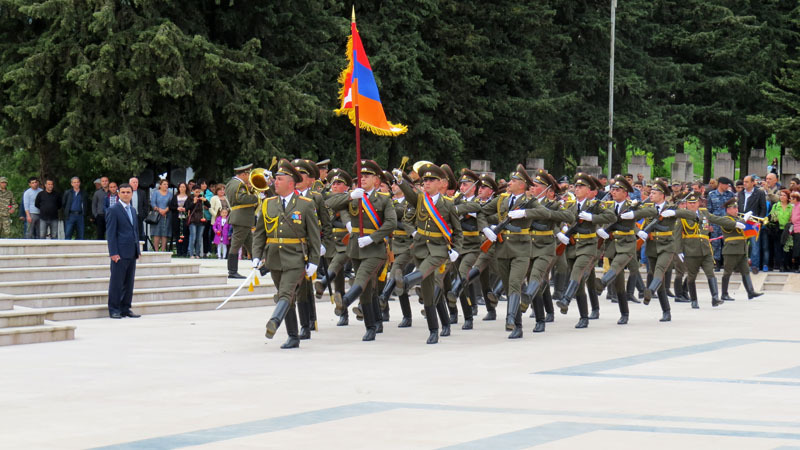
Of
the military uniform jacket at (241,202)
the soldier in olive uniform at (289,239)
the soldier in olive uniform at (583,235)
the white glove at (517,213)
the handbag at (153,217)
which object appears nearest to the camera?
the soldier in olive uniform at (289,239)

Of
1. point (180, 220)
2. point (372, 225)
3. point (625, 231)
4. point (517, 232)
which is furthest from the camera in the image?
point (180, 220)

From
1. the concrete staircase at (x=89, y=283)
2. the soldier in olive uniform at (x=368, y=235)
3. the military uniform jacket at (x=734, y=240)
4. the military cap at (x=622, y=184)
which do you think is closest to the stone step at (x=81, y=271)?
the concrete staircase at (x=89, y=283)

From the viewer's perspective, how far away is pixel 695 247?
2247cm

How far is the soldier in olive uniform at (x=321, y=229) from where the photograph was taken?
49.9 ft

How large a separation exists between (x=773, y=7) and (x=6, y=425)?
4434cm

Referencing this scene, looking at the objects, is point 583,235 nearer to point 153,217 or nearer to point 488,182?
point 488,182

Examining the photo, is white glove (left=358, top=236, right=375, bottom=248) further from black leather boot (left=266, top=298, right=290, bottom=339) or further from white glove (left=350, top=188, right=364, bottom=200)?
black leather boot (left=266, top=298, right=290, bottom=339)

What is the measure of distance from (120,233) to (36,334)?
3145mm

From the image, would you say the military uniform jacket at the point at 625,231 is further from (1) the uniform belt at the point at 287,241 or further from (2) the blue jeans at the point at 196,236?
(2) the blue jeans at the point at 196,236

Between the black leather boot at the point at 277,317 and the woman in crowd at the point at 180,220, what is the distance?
538 inches

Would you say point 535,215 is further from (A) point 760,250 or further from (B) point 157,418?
(A) point 760,250

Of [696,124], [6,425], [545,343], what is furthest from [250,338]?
[696,124]

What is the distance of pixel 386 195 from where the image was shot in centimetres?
1602

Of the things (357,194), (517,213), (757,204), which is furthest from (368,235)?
(757,204)
